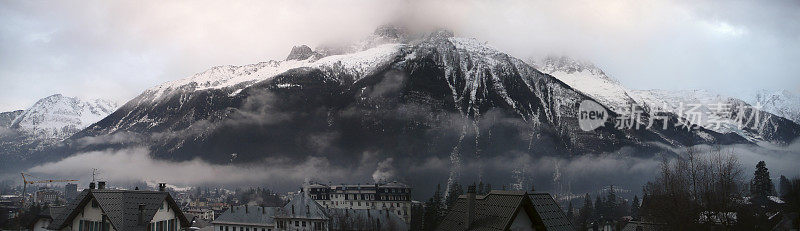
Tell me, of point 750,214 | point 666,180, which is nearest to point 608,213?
point 750,214

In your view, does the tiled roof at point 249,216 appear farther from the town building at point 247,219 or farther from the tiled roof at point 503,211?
the tiled roof at point 503,211

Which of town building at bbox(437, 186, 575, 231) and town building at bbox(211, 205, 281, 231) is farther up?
town building at bbox(437, 186, 575, 231)

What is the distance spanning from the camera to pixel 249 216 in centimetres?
9081

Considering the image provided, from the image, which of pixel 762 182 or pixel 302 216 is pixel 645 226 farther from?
pixel 762 182

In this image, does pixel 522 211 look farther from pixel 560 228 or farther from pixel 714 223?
pixel 714 223

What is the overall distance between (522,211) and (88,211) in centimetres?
3242

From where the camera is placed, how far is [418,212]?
118562mm

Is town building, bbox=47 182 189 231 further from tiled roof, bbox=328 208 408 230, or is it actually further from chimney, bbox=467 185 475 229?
tiled roof, bbox=328 208 408 230

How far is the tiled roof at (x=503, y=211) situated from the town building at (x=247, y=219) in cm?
5515

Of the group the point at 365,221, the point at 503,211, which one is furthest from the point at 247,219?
the point at 503,211

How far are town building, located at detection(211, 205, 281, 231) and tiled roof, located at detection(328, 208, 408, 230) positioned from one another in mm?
9336

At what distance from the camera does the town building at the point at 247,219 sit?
294 ft

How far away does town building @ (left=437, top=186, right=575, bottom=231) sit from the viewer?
35.3 m

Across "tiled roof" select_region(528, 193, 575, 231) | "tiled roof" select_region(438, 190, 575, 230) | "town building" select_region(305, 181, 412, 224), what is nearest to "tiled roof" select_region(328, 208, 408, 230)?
"tiled roof" select_region(438, 190, 575, 230)
